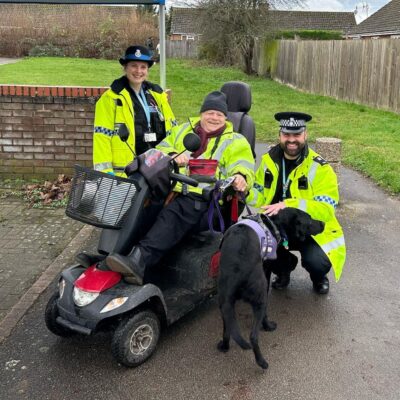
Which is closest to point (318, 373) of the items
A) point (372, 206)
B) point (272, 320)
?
point (272, 320)

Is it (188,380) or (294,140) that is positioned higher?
(294,140)

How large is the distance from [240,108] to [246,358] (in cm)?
282

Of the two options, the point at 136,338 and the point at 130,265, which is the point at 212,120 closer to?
the point at 130,265

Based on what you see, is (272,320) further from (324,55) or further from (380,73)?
(324,55)

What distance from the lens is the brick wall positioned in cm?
766

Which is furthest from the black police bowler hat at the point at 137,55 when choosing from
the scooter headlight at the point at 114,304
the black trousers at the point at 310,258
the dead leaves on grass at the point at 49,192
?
the dead leaves on grass at the point at 49,192

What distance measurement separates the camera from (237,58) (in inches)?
1448

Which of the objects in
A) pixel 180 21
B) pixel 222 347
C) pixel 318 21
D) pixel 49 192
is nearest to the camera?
pixel 222 347

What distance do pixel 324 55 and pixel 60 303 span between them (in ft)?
65.3

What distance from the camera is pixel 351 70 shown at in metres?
18.7

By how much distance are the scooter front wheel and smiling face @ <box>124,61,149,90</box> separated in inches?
87.1

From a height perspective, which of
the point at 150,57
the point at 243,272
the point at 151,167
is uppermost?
the point at 150,57

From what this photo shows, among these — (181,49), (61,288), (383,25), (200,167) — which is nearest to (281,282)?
(200,167)

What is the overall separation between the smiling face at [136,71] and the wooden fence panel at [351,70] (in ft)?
41.3
